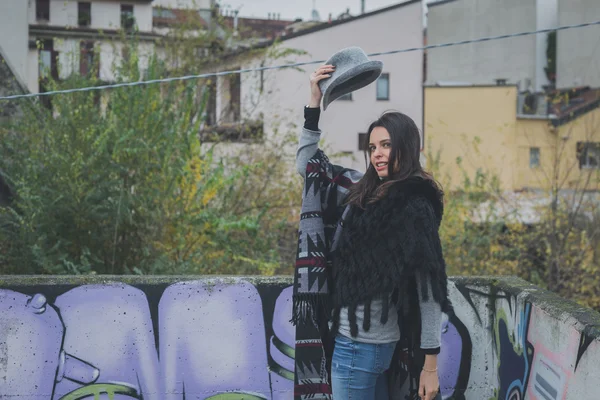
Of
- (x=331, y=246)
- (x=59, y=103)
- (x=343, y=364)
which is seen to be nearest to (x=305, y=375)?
(x=343, y=364)

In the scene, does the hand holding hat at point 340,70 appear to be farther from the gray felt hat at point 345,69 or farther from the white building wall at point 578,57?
the white building wall at point 578,57

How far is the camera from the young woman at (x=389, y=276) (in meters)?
2.83

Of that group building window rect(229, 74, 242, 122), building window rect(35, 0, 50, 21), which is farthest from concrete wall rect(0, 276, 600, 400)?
building window rect(35, 0, 50, 21)

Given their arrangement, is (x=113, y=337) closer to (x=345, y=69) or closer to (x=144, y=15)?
(x=345, y=69)

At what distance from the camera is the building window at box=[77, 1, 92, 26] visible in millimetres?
44272

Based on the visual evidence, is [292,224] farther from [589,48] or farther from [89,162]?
[589,48]

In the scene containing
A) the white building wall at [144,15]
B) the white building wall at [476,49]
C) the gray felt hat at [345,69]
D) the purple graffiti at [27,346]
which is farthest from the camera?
the white building wall at [144,15]

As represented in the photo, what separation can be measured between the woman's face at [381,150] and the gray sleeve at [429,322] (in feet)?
1.48

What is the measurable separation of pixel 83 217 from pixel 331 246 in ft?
17.1

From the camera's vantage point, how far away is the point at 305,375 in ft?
10.5

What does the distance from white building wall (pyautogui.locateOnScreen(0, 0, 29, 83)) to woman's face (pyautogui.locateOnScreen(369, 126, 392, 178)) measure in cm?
918

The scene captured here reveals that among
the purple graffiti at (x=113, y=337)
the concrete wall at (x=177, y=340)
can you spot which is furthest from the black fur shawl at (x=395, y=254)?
the purple graffiti at (x=113, y=337)

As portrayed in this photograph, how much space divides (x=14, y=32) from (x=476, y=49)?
71.6 feet

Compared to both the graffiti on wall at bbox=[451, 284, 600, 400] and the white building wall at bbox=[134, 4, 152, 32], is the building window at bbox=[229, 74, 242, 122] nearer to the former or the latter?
the graffiti on wall at bbox=[451, 284, 600, 400]
